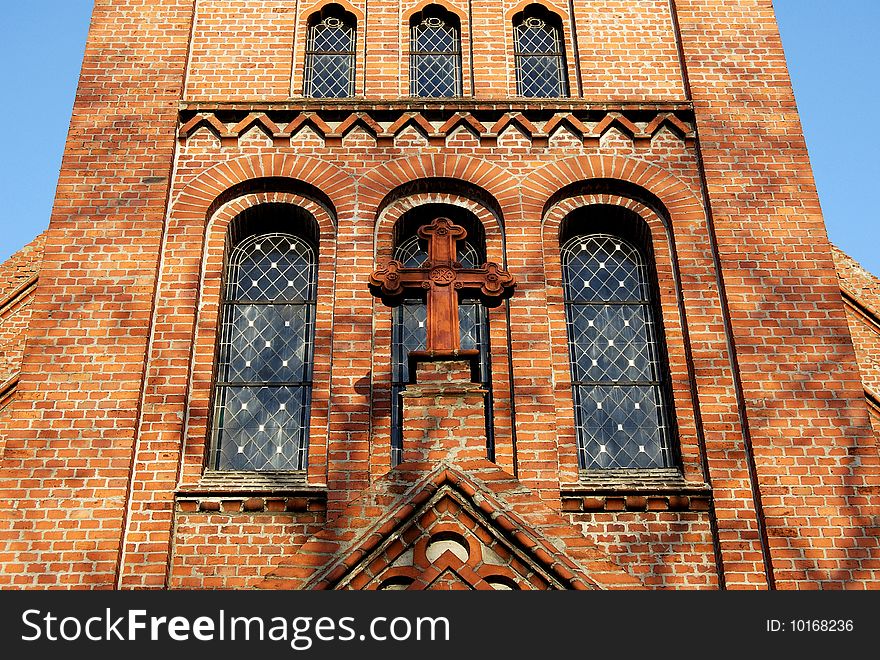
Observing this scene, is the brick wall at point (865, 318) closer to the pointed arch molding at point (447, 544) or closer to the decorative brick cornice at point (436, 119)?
the decorative brick cornice at point (436, 119)

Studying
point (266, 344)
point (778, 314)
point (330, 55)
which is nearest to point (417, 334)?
point (266, 344)

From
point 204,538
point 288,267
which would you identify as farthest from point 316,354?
point 204,538

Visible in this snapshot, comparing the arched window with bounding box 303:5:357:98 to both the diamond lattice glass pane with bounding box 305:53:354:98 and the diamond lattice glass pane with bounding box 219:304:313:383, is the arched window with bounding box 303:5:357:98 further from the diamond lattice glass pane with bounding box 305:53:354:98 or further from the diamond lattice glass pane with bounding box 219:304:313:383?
the diamond lattice glass pane with bounding box 219:304:313:383

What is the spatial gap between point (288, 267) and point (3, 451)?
9.90ft

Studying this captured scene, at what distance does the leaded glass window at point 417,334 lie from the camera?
9.56 meters

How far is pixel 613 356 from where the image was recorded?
32.8 ft

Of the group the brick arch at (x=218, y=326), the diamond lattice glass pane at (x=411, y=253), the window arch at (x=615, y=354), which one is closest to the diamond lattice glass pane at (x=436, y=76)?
the diamond lattice glass pane at (x=411, y=253)

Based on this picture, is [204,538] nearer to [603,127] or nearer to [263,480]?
[263,480]

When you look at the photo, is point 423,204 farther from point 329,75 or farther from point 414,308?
point 329,75

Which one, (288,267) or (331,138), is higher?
(331,138)

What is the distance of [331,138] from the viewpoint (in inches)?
431

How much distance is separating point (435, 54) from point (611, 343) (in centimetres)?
402
